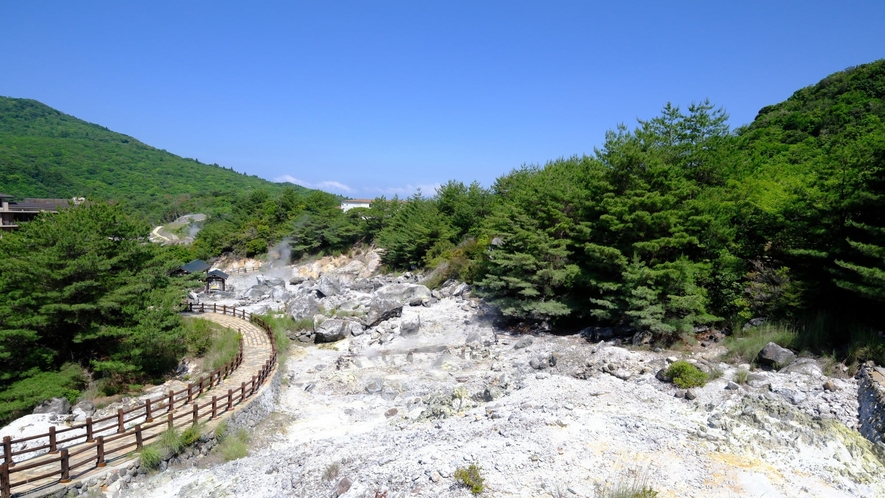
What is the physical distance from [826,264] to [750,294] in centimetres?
269

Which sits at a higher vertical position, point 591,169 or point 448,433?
point 591,169

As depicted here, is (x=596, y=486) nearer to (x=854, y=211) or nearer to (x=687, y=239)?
(x=687, y=239)

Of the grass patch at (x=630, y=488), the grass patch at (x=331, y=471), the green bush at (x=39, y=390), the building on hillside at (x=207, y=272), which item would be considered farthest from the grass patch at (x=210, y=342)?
the grass patch at (x=630, y=488)

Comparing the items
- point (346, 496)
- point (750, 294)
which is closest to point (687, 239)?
point (750, 294)

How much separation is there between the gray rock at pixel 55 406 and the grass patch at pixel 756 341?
22.8 m

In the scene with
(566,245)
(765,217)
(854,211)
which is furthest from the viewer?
(566,245)

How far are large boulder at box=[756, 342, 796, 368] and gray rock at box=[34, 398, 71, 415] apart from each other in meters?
23.3

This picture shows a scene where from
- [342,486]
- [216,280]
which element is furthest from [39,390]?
Answer: [216,280]

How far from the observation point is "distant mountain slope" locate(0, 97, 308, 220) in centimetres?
10988

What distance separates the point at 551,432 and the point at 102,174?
17166cm

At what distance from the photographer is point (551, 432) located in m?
10.8

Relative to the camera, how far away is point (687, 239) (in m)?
18.2

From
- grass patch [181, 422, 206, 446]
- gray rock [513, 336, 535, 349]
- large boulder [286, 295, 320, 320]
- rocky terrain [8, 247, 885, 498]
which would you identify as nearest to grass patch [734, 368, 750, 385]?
rocky terrain [8, 247, 885, 498]

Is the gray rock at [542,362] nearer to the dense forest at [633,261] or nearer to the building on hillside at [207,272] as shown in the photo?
the dense forest at [633,261]
